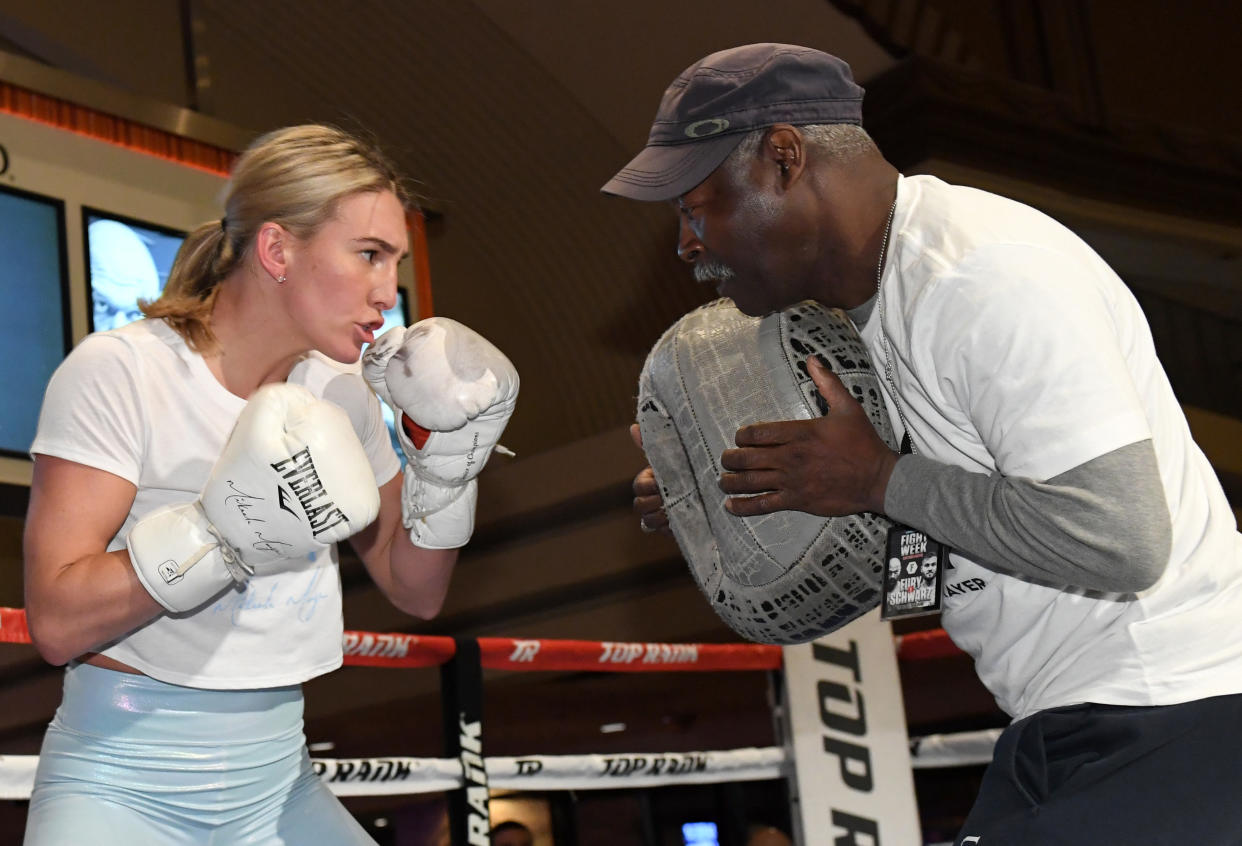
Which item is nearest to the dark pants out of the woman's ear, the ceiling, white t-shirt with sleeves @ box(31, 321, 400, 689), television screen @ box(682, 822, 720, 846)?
white t-shirt with sleeves @ box(31, 321, 400, 689)

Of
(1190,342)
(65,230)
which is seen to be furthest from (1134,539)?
(1190,342)

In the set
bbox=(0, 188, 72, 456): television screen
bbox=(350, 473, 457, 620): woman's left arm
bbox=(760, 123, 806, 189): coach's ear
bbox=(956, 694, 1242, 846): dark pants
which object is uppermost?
bbox=(0, 188, 72, 456): television screen

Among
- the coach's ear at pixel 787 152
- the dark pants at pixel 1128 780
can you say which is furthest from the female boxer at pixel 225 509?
the dark pants at pixel 1128 780

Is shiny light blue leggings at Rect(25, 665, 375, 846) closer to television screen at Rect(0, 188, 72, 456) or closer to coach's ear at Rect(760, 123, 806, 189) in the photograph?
coach's ear at Rect(760, 123, 806, 189)

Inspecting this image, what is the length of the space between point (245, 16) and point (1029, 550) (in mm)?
5266

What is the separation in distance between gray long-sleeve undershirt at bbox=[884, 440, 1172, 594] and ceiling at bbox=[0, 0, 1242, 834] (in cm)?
430

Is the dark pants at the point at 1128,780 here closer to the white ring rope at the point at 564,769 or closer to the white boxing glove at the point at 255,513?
the white boxing glove at the point at 255,513

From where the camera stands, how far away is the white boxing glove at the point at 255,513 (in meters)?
1.20

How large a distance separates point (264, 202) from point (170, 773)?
0.64 m

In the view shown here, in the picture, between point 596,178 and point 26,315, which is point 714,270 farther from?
point 596,178

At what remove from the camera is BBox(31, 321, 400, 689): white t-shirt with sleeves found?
4.15 feet

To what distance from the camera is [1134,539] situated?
0.99m

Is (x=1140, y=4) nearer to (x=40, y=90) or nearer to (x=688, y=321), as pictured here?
(x=40, y=90)

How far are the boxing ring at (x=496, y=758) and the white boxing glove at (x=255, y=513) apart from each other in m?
0.70
